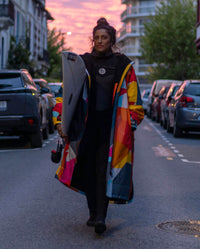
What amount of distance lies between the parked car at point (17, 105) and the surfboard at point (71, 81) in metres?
8.44

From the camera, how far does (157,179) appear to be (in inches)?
387

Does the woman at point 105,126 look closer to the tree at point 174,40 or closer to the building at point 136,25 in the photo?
the tree at point 174,40

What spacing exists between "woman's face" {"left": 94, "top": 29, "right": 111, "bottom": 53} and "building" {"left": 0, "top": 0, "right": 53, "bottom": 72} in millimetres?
30907

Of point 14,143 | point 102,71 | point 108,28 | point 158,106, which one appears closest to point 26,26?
point 158,106

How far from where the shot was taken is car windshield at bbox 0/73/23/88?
46.4 ft

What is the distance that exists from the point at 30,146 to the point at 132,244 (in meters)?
10.1

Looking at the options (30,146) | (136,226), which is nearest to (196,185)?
(136,226)

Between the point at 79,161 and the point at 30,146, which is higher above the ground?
the point at 79,161

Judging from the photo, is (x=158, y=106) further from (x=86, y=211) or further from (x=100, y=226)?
(x=100, y=226)

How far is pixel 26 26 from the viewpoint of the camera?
46875mm

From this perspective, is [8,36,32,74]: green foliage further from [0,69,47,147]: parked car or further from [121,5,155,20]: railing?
[121,5,155,20]: railing

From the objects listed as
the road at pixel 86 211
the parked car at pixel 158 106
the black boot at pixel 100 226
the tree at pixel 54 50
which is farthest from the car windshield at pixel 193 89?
the tree at pixel 54 50

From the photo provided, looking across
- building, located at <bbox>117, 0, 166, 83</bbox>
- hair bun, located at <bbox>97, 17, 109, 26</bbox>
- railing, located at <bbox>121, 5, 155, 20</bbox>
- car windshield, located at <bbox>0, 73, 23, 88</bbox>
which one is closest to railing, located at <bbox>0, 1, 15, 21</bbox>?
car windshield, located at <bbox>0, 73, 23, 88</bbox>

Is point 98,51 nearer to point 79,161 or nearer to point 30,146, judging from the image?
point 79,161
